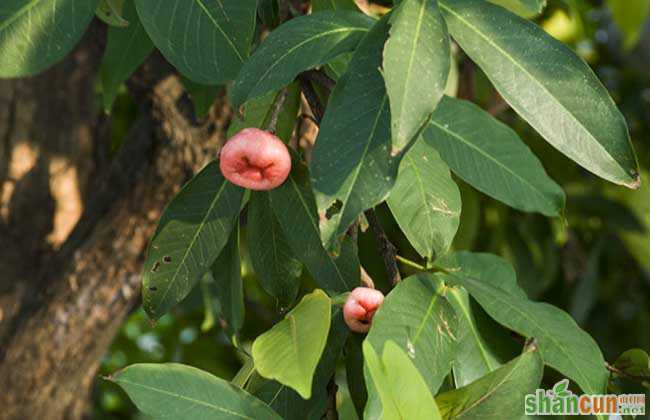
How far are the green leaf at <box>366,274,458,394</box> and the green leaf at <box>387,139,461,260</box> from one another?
0.02m

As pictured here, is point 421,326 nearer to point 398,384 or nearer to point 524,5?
point 398,384

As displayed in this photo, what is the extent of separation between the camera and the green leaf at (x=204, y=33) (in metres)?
0.68

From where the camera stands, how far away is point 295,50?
25.3 inches

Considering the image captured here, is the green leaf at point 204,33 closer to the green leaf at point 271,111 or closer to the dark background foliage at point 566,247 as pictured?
the green leaf at point 271,111

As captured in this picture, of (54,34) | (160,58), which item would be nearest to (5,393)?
(160,58)

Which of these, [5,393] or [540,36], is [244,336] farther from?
[540,36]

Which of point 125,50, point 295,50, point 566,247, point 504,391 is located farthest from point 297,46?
point 566,247

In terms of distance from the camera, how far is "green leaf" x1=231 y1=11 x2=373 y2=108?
63 centimetres

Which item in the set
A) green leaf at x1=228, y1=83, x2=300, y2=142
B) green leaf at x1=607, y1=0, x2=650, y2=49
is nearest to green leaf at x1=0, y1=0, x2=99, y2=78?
green leaf at x1=228, y1=83, x2=300, y2=142

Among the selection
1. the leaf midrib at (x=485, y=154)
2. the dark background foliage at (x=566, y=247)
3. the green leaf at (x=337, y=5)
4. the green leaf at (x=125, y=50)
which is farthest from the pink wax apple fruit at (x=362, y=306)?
the dark background foliage at (x=566, y=247)

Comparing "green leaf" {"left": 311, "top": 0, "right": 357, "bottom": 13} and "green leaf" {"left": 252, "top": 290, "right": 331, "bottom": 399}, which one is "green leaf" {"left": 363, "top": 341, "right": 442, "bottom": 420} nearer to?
"green leaf" {"left": 252, "top": 290, "right": 331, "bottom": 399}

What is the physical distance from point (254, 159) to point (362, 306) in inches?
4.1

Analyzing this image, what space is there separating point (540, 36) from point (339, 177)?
5.9 inches

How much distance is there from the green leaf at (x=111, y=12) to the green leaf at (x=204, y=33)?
0.04 meters
